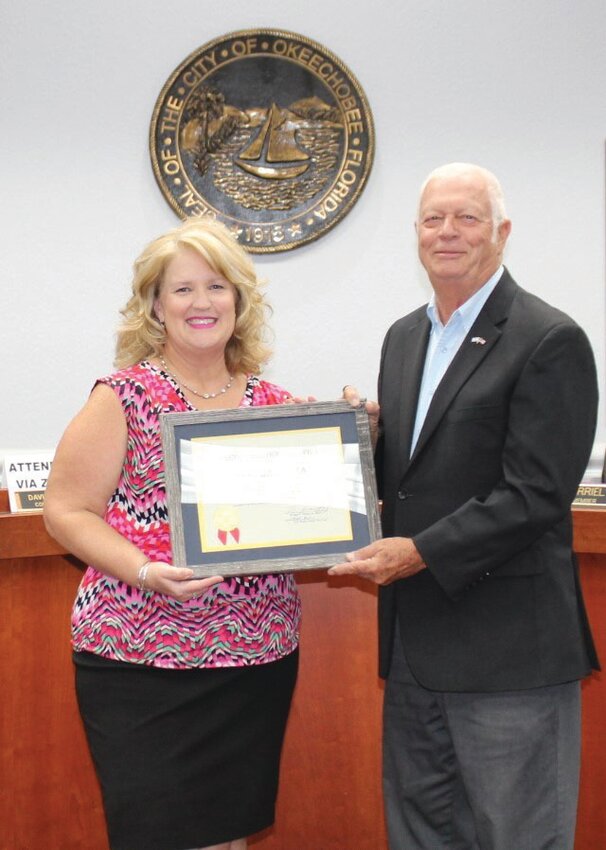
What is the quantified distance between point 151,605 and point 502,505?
726 millimetres

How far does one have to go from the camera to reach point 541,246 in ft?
12.6

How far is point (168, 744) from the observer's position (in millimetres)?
2006

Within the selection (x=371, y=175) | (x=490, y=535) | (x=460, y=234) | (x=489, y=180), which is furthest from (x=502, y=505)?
(x=371, y=175)

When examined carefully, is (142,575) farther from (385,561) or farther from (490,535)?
(490,535)

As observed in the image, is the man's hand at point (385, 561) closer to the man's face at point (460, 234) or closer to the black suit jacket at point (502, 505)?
the black suit jacket at point (502, 505)

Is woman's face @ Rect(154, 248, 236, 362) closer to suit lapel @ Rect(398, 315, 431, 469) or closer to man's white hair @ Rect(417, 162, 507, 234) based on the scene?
suit lapel @ Rect(398, 315, 431, 469)

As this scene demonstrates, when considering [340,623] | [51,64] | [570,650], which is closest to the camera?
[570,650]

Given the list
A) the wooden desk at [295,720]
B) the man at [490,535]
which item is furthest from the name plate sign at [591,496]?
the man at [490,535]

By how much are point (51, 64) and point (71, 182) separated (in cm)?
43

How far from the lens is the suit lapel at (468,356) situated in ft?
6.26

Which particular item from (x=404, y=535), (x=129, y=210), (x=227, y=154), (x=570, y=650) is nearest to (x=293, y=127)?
(x=227, y=154)

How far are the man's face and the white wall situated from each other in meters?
1.81

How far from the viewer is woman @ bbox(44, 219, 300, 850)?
77.2 inches

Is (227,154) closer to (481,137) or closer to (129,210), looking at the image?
(129,210)
